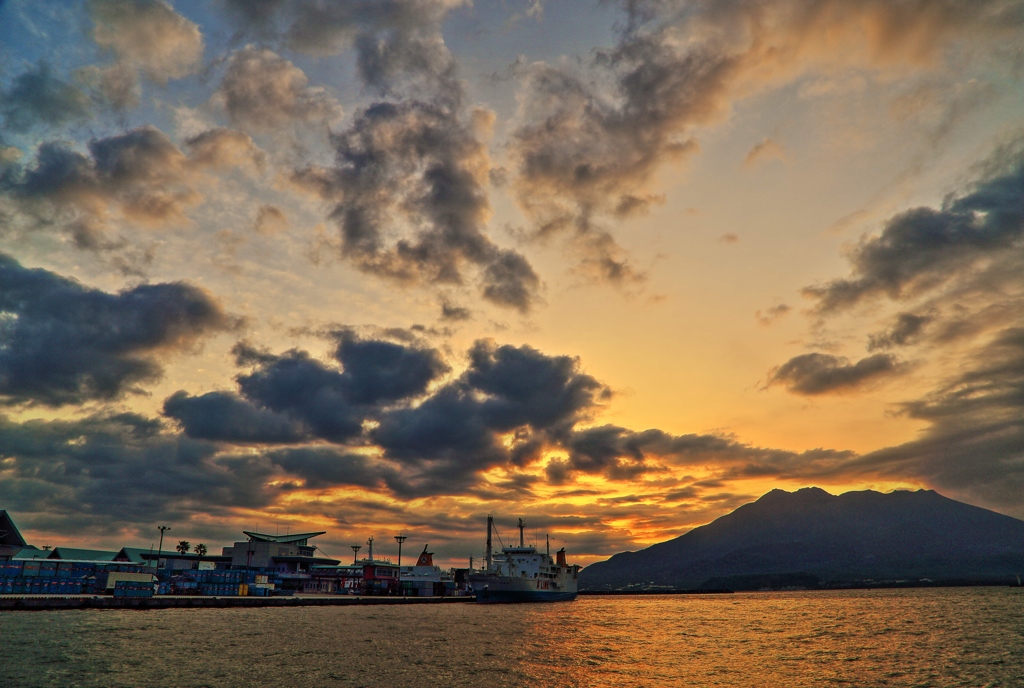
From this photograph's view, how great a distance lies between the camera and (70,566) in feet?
488

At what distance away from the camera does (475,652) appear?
221 feet

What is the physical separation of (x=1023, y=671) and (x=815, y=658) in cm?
1835

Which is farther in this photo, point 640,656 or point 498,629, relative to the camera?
point 498,629

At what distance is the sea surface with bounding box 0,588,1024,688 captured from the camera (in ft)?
170

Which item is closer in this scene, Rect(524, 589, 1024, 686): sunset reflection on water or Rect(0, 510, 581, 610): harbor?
Rect(524, 589, 1024, 686): sunset reflection on water

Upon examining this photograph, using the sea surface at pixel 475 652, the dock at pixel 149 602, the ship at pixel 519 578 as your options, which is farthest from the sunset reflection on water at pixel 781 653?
the dock at pixel 149 602

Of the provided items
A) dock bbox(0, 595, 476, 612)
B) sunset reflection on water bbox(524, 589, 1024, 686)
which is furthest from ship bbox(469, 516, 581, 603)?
sunset reflection on water bbox(524, 589, 1024, 686)

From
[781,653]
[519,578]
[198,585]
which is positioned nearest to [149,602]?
[198,585]

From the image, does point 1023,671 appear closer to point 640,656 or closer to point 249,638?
point 640,656

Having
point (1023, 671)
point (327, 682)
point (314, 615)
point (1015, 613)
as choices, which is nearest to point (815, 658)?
point (1023, 671)

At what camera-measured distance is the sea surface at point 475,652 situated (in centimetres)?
5188

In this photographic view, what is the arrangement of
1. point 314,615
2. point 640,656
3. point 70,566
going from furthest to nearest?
point 70,566
point 314,615
point 640,656

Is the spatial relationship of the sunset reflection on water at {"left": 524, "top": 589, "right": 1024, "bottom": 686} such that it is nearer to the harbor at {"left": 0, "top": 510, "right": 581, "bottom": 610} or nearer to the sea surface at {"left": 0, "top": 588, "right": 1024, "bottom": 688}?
the sea surface at {"left": 0, "top": 588, "right": 1024, "bottom": 688}

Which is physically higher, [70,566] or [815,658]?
[70,566]
